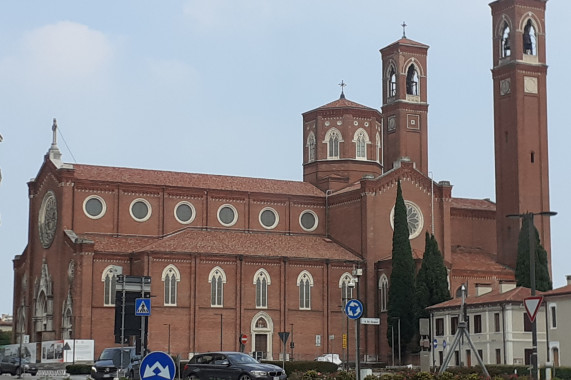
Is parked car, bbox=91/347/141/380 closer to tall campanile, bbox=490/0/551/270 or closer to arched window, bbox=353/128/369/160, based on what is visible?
tall campanile, bbox=490/0/551/270

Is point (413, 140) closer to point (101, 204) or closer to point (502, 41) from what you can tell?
point (502, 41)

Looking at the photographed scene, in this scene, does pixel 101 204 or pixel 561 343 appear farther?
pixel 101 204

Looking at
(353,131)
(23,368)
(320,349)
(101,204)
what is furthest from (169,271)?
(353,131)

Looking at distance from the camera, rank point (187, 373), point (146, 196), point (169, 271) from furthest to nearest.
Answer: point (146, 196) → point (169, 271) → point (187, 373)

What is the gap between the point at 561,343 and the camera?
6194 cm

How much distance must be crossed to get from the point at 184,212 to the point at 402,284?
18384mm

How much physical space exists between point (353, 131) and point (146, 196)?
67.7ft

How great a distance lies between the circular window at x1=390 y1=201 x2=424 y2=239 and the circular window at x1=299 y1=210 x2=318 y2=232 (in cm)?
818

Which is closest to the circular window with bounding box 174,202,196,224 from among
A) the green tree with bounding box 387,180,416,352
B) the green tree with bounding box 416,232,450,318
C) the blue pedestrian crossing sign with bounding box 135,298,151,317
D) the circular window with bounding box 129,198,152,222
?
the circular window with bounding box 129,198,152,222

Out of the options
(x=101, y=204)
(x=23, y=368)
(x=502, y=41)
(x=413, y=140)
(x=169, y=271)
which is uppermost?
(x=502, y=41)

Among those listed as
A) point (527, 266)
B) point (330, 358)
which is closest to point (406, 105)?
point (527, 266)

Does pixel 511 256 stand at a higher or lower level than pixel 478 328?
higher

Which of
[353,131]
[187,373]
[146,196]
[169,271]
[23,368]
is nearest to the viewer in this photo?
[187,373]

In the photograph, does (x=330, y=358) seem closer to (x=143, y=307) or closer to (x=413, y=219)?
(x=413, y=219)
